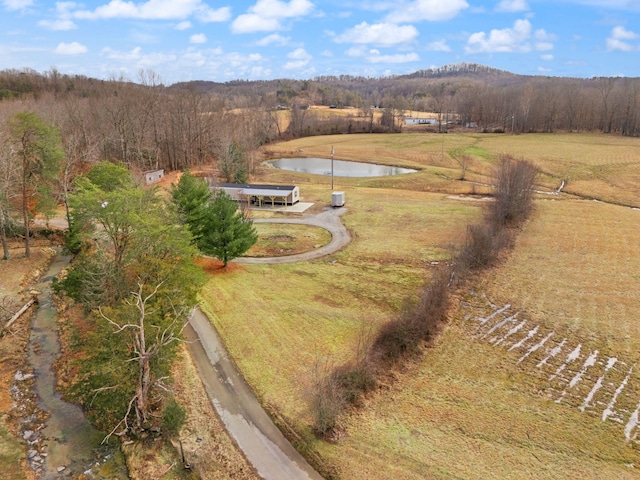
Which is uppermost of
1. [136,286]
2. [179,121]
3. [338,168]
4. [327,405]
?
[179,121]

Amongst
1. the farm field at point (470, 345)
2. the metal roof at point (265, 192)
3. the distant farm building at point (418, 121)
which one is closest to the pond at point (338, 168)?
the metal roof at point (265, 192)

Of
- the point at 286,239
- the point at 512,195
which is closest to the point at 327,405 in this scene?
the point at 286,239

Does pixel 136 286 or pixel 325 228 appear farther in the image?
pixel 325 228

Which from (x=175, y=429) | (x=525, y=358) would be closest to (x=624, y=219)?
(x=525, y=358)

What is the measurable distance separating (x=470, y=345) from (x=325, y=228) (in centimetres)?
2168

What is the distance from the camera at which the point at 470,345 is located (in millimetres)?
22000

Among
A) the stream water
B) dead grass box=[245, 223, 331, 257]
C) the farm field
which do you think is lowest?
the stream water

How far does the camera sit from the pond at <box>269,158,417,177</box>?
76062mm

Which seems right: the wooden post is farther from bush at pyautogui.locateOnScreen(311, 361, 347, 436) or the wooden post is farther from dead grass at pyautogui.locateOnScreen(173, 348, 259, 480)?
bush at pyautogui.locateOnScreen(311, 361, 347, 436)

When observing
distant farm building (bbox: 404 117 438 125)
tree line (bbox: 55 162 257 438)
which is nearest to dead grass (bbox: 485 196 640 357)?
tree line (bbox: 55 162 257 438)

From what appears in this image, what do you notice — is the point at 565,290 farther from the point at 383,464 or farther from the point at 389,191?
the point at 389,191

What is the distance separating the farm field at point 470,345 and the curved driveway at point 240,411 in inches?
22.9

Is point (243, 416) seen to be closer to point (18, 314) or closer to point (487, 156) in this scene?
point (18, 314)

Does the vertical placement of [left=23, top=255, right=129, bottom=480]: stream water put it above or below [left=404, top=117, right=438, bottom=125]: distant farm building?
below
